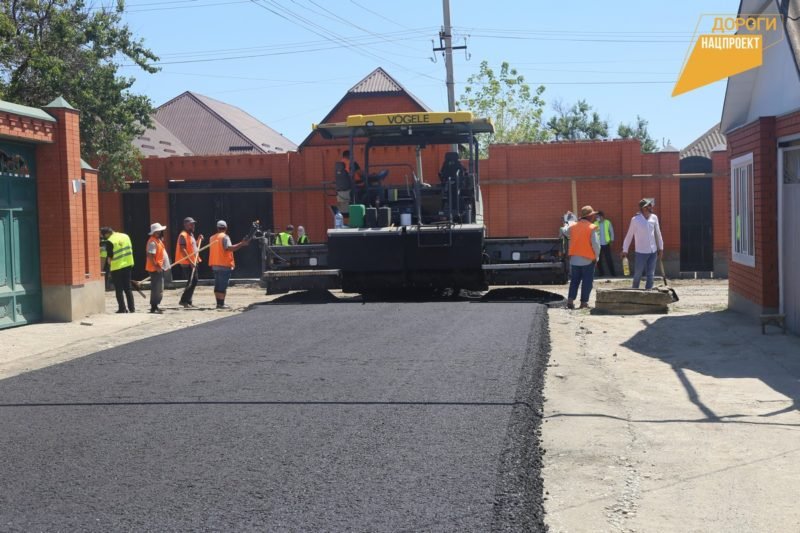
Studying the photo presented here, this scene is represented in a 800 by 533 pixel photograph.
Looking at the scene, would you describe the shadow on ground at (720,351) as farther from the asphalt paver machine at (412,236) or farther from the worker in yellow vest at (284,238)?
the worker in yellow vest at (284,238)

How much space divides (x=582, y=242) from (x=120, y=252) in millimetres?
6958

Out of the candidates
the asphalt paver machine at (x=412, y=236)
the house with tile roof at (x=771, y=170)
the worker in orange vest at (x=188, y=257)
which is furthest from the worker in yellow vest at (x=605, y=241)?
the worker in orange vest at (x=188, y=257)

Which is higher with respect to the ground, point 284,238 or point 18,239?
point 18,239

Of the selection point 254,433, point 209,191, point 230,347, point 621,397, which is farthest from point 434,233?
point 209,191

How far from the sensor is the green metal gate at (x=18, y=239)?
12.0 metres

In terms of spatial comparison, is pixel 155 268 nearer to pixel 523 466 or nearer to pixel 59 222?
pixel 59 222

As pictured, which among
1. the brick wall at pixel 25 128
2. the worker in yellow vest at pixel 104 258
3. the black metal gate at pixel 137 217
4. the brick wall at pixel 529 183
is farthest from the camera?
the black metal gate at pixel 137 217

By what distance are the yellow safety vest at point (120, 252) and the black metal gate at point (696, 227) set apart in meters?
12.8

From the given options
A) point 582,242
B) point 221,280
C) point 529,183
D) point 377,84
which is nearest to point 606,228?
point 529,183

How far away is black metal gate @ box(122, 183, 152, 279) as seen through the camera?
23625mm

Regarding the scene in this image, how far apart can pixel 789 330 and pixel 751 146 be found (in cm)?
231

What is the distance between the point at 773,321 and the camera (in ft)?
33.8

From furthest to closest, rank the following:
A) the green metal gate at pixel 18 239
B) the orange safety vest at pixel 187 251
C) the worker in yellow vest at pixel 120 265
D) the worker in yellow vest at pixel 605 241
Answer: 1. the worker in yellow vest at pixel 605 241
2. the orange safety vest at pixel 187 251
3. the worker in yellow vest at pixel 120 265
4. the green metal gate at pixel 18 239

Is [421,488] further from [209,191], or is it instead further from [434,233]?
[209,191]
